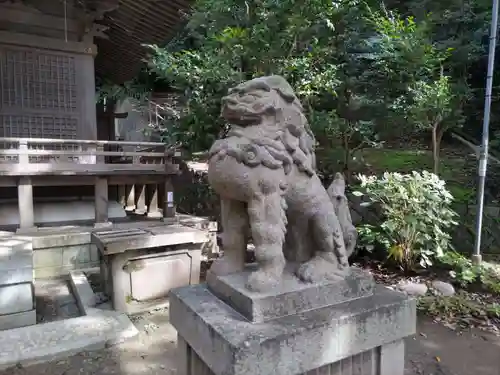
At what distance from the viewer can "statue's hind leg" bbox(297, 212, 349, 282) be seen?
5.76 ft

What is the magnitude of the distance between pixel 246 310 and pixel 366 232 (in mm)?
3975

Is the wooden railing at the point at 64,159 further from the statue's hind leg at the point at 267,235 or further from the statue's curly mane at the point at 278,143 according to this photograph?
the statue's hind leg at the point at 267,235

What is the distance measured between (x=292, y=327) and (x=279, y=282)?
208mm

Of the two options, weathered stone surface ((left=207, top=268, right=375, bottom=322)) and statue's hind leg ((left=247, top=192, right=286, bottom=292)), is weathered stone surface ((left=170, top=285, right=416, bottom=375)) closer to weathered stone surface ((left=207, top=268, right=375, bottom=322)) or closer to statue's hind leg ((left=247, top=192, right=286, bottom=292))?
weathered stone surface ((left=207, top=268, right=375, bottom=322))

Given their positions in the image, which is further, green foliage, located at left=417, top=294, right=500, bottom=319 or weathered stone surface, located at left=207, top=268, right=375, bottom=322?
green foliage, located at left=417, top=294, right=500, bottom=319

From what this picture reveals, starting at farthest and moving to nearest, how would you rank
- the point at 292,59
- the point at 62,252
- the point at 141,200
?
the point at 141,200, the point at 62,252, the point at 292,59

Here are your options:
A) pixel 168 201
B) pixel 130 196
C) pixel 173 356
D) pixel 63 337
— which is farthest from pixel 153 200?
pixel 173 356

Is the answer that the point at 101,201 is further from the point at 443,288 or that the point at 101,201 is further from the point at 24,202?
the point at 443,288

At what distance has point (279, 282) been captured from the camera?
1637 mm

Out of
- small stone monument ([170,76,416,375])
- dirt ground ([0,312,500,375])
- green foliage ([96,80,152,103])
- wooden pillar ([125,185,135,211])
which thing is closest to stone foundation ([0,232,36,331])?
dirt ground ([0,312,500,375])

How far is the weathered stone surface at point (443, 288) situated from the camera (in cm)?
429

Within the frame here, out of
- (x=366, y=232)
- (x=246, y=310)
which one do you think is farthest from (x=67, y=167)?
(x=246, y=310)

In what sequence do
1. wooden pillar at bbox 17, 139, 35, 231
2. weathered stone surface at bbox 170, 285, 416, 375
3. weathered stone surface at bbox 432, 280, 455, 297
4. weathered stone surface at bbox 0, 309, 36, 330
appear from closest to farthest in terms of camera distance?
weathered stone surface at bbox 170, 285, 416, 375 → weathered stone surface at bbox 0, 309, 36, 330 → weathered stone surface at bbox 432, 280, 455, 297 → wooden pillar at bbox 17, 139, 35, 231

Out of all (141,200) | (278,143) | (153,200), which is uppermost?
(278,143)
